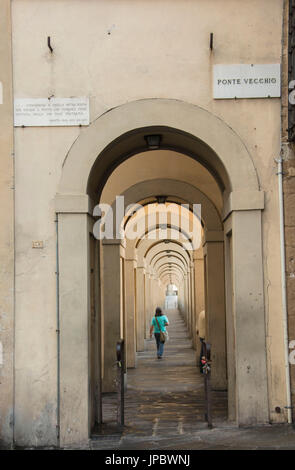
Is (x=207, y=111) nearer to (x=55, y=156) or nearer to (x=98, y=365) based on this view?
(x=55, y=156)

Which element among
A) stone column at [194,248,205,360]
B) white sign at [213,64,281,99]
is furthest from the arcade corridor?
white sign at [213,64,281,99]

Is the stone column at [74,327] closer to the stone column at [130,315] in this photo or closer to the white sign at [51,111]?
the white sign at [51,111]

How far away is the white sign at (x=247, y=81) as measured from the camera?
8.02 metres

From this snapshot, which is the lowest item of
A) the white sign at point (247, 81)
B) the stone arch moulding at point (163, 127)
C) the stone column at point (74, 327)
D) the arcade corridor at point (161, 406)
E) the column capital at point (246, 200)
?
the arcade corridor at point (161, 406)

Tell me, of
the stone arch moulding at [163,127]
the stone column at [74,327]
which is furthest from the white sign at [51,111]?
the stone column at [74,327]

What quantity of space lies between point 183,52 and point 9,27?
224 cm

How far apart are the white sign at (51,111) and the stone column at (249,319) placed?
2314 mm

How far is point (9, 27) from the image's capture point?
318 inches

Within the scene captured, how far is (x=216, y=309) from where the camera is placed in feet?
44.0

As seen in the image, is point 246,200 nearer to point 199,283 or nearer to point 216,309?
point 216,309

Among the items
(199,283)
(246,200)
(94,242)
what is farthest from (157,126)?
(199,283)

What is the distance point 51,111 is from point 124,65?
110 centimetres

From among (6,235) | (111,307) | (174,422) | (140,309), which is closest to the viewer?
(6,235)

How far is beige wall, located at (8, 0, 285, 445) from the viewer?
800 cm
